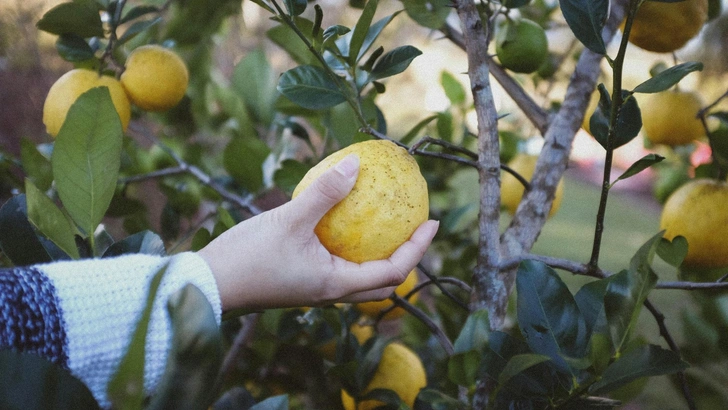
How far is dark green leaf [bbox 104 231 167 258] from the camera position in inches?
21.4

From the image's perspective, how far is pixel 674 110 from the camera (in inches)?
32.4

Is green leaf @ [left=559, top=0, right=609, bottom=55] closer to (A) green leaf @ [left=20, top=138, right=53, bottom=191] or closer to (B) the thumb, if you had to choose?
(B) the thumb

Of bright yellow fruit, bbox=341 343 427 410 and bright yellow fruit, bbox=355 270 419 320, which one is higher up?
bright yellow fruit, bbox=355 270 419 320

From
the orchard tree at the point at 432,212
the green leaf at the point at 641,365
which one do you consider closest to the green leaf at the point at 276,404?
the orchard tree at the point at 432,212

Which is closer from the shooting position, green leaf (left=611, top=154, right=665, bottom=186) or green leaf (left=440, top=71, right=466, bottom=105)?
green leaf (left=611, top=154, right=665, bottom=186)

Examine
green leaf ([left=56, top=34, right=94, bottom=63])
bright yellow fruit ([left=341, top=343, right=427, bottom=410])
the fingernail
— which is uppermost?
green leaf ([left=56, top=34, right=94, bottom=63])

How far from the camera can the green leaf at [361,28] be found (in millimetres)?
517

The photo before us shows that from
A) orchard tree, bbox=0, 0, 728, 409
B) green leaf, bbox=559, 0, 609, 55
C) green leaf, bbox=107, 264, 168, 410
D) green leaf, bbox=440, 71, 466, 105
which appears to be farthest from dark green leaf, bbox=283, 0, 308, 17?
green leaf, bbox=440, 71, 466, 105

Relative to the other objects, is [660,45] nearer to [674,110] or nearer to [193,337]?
[674,110]

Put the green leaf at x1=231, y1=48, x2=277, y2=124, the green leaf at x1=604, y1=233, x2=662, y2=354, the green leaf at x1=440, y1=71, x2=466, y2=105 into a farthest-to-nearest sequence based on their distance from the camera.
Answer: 1. the green leaf at x1=440, y1=71, x2=466, y2=105
2. the green leaf at x1=231, y1=48, x2=277, y2=124
3. the green leaf at x1=604, y1=233, x2=662, y2=354

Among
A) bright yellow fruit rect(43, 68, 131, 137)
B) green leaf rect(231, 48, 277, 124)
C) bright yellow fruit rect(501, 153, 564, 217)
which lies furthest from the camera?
green leaf rect(231, 48, 277, 124)

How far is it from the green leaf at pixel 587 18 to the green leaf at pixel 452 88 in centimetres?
74

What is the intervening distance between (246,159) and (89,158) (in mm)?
406

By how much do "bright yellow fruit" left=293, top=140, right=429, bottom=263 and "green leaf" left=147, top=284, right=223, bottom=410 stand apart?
0.75 ft
